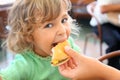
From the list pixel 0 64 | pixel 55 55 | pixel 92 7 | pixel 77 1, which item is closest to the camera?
pixel 55 55

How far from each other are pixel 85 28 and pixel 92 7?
1430mm

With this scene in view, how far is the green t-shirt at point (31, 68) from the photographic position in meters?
0.97

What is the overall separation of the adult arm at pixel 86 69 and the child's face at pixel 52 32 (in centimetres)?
11

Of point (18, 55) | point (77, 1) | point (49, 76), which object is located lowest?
point (49, 76)

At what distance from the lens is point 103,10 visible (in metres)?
2.15

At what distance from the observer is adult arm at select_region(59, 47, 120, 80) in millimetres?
825

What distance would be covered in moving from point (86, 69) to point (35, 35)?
0.93 feet

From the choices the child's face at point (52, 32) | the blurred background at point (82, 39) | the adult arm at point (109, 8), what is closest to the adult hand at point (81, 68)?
the child's face at point (52, 32)

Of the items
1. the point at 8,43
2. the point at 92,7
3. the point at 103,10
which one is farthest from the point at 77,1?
the point at 8,43

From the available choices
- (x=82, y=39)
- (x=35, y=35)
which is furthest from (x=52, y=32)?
(x=82, y=39)

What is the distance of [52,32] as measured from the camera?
0.96 m

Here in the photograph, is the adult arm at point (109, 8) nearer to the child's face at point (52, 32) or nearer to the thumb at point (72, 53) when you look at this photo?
the child's face at point (52, 32)

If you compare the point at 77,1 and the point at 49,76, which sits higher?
the point at 77,1

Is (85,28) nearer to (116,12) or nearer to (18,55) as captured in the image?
(116,12)
